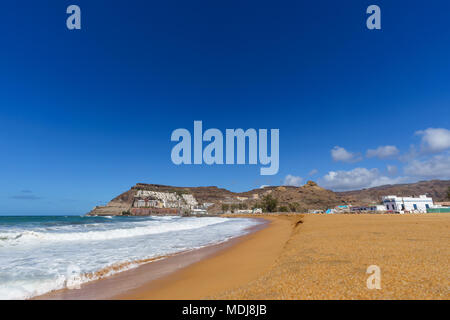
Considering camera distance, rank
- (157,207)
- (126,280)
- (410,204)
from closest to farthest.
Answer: (126,280), (410,204), (157,207)

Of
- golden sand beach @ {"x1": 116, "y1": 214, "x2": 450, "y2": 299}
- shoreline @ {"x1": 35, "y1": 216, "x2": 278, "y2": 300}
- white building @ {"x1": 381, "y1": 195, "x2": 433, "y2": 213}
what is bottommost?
white building @ {"x1": 381, "y1": 195, "x2": 433, "y2": 213}

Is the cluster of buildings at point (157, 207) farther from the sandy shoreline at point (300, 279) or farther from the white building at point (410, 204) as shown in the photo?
the sandy shoreline at point (300, 279)

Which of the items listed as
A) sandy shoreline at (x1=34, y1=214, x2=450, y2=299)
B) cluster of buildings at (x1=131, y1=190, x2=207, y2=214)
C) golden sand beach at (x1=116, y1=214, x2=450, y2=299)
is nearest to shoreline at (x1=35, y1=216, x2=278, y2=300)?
sandy shoreline at (x1=34, y1=214, x2=450, y2=299)

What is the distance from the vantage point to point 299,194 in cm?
17062

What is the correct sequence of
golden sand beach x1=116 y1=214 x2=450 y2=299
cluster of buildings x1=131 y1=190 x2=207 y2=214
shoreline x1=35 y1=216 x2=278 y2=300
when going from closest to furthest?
golden sand beach x1=116 y1=214 x2=450 y2=299
shoreline x1=35 y1=216 x2=278 y2=300
cluster of buildings x1=131 y1=190 x2=207 y2=214

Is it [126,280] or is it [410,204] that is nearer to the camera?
[126,280]

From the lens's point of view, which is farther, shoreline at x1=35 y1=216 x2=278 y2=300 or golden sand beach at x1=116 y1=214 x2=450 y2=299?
shoreline at x1=35 y1=216 x2=278 y2=300

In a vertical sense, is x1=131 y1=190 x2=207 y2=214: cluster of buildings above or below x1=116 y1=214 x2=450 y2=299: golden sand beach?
below

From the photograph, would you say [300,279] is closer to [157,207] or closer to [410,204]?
[410,204]

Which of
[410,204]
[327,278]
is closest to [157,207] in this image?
[410,204]

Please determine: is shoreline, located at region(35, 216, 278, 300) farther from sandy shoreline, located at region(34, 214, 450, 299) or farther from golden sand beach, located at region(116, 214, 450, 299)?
golden sand beach, located at region(116, 214, 450, 299)

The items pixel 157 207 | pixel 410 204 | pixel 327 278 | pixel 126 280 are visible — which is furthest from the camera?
pixel 157 207
